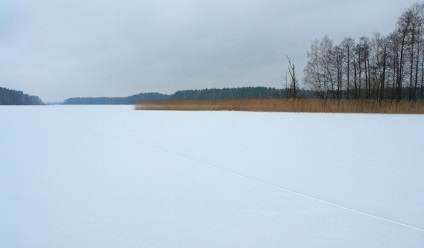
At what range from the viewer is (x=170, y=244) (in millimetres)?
1343

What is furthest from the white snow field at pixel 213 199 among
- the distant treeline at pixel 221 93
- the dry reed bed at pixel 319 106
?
the distant treeline at pixel 221 93

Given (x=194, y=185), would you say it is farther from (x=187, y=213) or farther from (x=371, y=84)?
(x=371, y=84)

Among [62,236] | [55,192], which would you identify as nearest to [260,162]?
[55,192]

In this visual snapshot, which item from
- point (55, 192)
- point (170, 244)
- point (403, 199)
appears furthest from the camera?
point (55, 192)

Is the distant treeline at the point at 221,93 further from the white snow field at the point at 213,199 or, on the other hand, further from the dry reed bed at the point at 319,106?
the white snow field at the point at 213,199

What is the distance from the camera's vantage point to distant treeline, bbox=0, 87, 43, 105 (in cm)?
6153

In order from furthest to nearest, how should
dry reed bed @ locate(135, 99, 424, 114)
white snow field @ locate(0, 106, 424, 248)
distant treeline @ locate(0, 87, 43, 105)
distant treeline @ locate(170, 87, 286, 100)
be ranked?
1. distant treeline @ locate(170, 87, 286, 100)
2. distant treeline @ locate(0, 87, 43, 105)
3. dry reed bed @ locate(135, 99, 424, 114)
4. white snow field @ locate(0, 106, 424, 248)

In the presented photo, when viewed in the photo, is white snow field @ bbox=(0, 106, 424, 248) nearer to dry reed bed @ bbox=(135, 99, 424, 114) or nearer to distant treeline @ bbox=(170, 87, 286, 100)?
dry reed bed @ bbox=(135, 99, 424, 114)

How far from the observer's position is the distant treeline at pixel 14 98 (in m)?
61.5

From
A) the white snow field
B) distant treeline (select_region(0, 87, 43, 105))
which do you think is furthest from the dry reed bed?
distant treeline (select_region(0, 87, 43, 105))

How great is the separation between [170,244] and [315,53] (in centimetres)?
2434

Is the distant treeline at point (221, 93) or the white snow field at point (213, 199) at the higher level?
the distant treeline at point (221, 93)

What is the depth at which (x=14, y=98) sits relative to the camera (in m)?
66.6

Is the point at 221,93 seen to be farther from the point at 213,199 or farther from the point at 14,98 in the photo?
the point at 213,199
